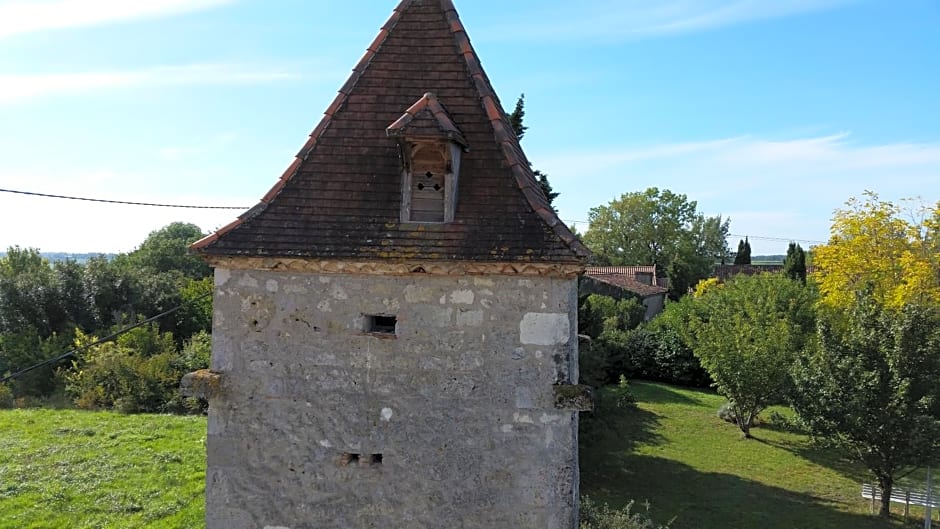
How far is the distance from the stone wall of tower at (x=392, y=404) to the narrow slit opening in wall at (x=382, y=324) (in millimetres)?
26

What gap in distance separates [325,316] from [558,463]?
2.23 metres

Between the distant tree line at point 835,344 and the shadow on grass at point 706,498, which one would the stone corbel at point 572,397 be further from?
the shadow on grass at point 706,498

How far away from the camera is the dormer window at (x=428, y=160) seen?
5184mm

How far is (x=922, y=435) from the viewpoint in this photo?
1336 centimetres

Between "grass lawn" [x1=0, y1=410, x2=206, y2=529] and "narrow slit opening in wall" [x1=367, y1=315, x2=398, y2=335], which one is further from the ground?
"narrow slit opening in wall" [x1=367, y1=315, x2=398, y2=335]

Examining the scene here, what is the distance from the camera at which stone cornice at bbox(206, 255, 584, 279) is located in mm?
5023

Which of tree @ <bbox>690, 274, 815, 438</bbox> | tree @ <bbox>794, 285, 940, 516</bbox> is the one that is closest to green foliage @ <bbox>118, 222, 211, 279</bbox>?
tree @ <bbox>690, 274, 815, 438</bbox>

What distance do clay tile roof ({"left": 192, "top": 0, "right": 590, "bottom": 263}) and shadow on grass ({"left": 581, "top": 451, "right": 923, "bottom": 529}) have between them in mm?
10338

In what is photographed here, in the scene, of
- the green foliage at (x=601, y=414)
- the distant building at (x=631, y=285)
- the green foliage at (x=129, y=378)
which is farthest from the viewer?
the distant building at (x=631, y=285)

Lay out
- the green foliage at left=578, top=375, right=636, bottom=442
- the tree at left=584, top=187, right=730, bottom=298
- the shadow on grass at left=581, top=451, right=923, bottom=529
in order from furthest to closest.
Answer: the tree at left=584, top=187, right=730, bottom=298 < the green foliage at left=578, top=375, right=636, bottom=442 < the shadow on grass at left=581, top=451, right=923, bottom=529

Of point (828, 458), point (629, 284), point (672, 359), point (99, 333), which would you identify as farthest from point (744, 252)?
point (99, 333)

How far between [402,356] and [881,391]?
43.3ft

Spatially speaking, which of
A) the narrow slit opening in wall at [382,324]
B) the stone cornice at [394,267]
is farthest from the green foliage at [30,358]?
the narrow slit opening in wall at [382,324]

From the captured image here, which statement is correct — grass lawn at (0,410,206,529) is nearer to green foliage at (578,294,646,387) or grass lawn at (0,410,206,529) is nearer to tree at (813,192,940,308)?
green foliage at (578,294,646,387)
